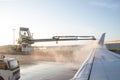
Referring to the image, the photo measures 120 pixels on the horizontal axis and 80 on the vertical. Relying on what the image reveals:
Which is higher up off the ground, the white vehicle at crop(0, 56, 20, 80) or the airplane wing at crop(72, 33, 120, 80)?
the airplane wing at crop(72, 33, 120, 80)

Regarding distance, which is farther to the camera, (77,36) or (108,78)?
(77,36)

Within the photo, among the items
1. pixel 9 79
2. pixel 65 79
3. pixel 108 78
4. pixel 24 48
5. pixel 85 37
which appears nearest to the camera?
pixel 108 78

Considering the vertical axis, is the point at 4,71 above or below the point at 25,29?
below

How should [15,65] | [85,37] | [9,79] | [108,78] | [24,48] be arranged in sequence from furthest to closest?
[85,37] < [24,48] < [15,65] < [9,79] < [108,78]

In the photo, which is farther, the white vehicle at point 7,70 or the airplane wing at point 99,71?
the white vehicle at point 7,70

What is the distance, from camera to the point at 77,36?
82188 mm

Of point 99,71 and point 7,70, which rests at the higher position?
point 99,71

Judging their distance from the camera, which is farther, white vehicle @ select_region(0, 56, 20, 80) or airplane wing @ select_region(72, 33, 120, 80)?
white vehicle @ select_region(0, 56, 20, 80)

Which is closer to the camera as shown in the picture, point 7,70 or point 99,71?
point 99,71

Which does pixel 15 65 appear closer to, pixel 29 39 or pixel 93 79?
pixel 93 79

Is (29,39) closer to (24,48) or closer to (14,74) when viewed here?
(24,48)

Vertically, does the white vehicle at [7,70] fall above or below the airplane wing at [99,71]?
below

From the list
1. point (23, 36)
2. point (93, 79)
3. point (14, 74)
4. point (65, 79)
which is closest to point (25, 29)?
point (23, 36)

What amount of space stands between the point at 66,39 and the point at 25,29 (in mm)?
Result: 17443
